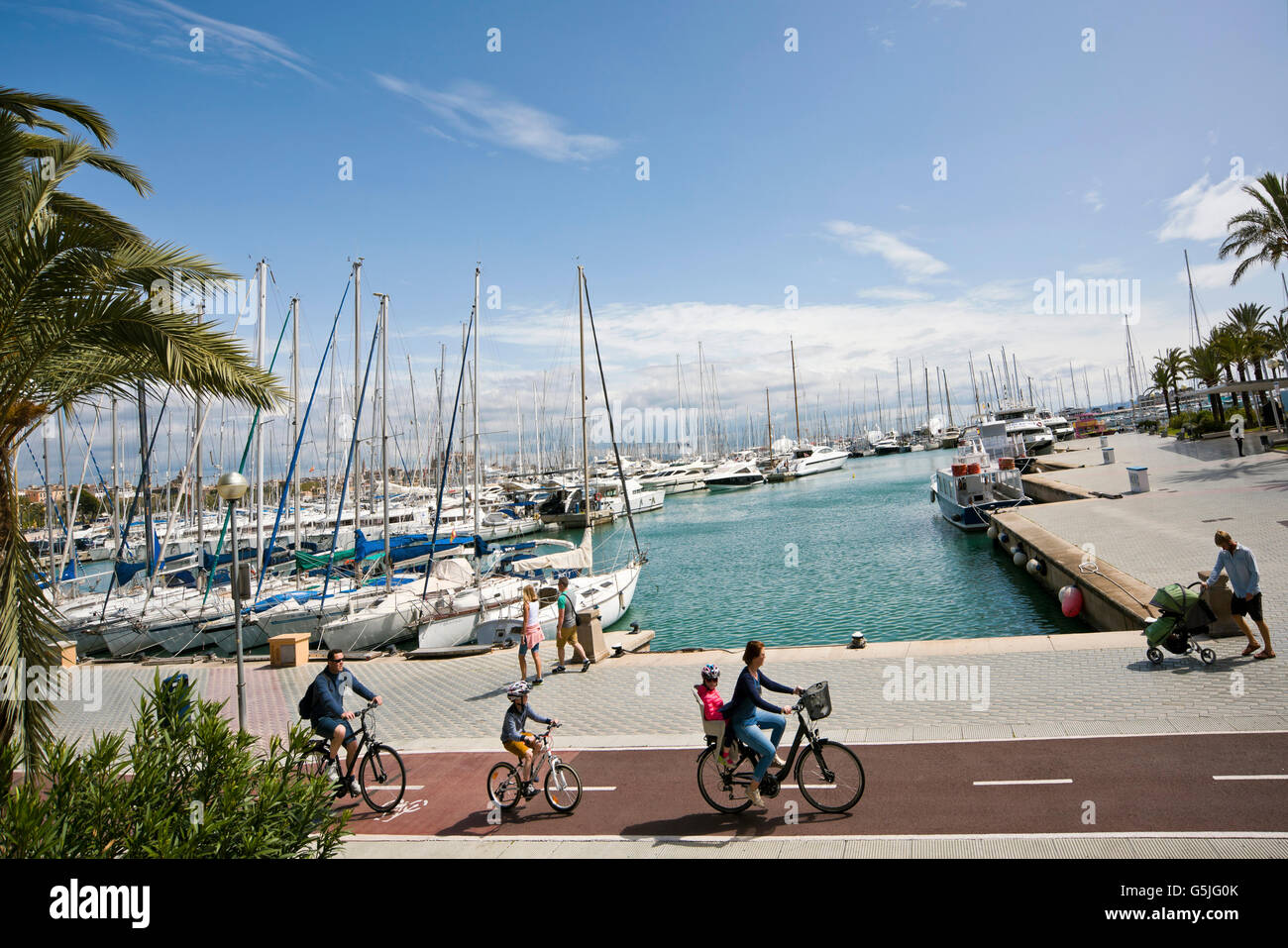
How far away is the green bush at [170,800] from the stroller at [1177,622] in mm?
11503

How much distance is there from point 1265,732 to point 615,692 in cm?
899

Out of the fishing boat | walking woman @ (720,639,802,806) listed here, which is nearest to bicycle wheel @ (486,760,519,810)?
walking woman @ (720,639,802,806)

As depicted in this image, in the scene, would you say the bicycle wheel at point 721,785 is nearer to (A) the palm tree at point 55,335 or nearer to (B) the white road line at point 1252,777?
(B) the white road line at point 1252,777

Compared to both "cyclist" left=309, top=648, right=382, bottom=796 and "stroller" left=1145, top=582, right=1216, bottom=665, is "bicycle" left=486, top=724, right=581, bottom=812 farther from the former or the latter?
"stroller" left=1145, top=582, right=1216, bottom=665

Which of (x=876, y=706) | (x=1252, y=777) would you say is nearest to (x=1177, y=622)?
(x=1252, y=777)

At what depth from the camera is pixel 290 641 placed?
59.9ft

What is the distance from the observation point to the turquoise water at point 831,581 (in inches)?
885

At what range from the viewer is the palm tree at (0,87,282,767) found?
6441 millimetres

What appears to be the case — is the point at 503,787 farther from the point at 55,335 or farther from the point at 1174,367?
the point at 1174,367

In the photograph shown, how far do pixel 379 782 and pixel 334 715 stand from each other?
1025mm

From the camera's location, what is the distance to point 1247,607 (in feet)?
34.5
